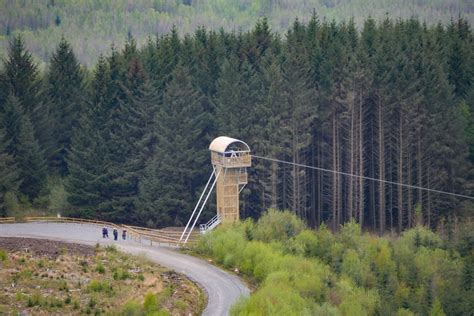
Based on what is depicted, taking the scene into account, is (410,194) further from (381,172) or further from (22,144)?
(22,144)

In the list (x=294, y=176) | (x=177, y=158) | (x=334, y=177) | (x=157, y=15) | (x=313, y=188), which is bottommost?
(x=313, y=188)

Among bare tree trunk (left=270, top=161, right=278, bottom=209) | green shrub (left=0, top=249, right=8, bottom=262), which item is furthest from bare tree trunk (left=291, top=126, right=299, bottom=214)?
green shrub (left=0, top=249, right=8, bottom=262)

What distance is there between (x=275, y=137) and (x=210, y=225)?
8406 millimetres

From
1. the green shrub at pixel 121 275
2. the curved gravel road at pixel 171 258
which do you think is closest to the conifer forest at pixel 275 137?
the curved gravel road at pixel 171 258

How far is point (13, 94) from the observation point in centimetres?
8488

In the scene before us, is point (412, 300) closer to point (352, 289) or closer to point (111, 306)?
point (352, 289)

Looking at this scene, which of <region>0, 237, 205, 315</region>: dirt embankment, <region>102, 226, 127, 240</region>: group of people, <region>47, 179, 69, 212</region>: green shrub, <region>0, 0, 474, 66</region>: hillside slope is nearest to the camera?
<region>0, 237, 205, 315</region>: dirt embankment

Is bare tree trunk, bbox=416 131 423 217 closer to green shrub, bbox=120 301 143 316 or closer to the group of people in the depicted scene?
A: the group of people

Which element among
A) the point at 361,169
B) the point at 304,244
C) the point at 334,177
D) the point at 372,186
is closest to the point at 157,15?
the point at 372,186

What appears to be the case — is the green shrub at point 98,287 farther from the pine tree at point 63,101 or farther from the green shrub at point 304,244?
the pine tree at point 63,101

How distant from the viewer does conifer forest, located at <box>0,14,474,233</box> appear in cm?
7994

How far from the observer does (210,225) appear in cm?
7438

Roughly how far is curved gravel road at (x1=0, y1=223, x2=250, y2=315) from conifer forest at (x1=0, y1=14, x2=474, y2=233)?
16.4 feet

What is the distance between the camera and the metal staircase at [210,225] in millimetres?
72244
